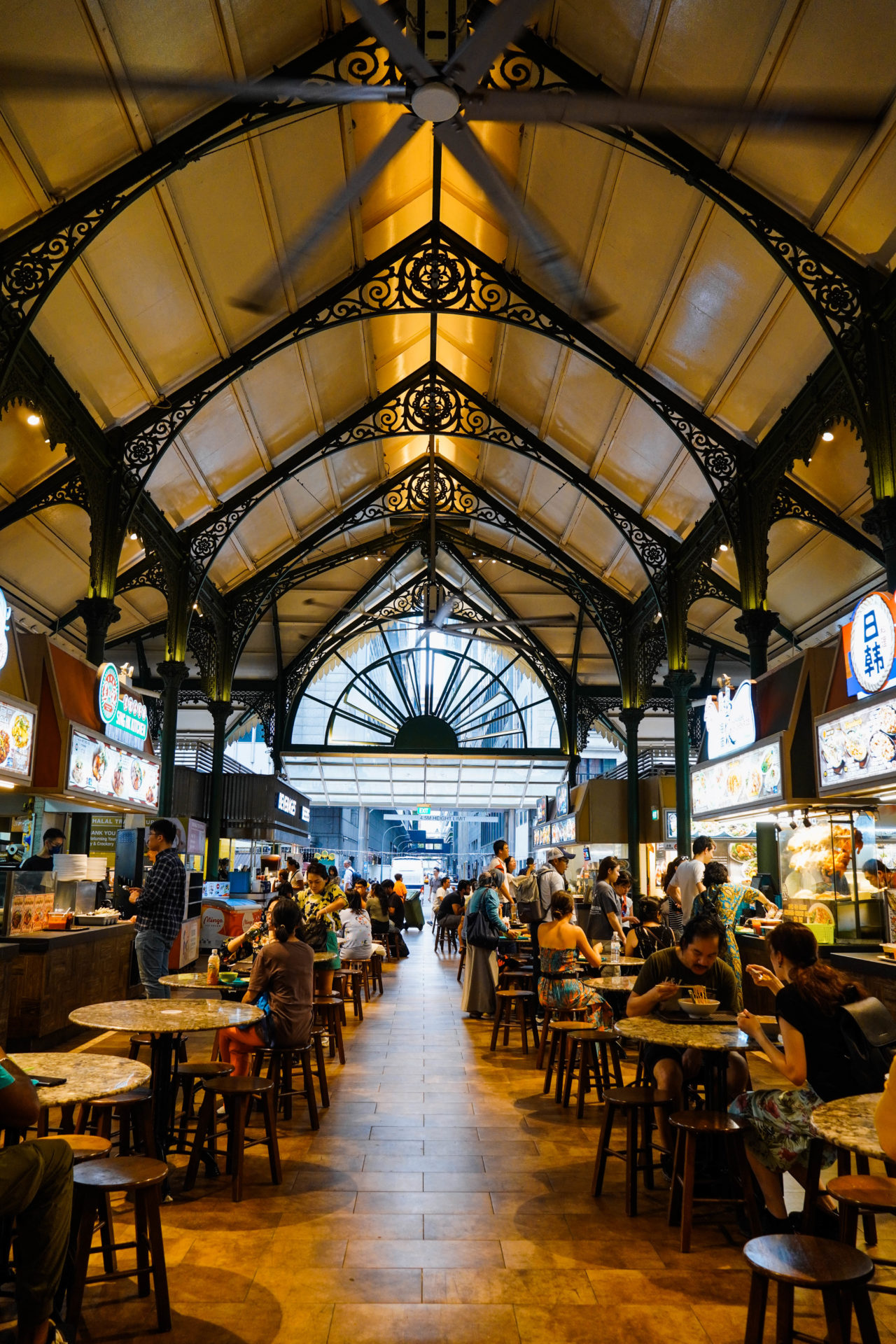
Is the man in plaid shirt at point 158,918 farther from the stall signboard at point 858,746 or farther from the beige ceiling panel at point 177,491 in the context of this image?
the beige ceiling panel at point 177,491

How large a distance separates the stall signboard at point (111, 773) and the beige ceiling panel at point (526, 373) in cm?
701

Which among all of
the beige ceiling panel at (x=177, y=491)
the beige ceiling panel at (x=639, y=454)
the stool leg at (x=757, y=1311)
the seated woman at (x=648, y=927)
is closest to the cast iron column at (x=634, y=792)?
the beige ceiling panel at (x=639, y=454)

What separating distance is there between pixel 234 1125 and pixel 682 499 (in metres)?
10.0

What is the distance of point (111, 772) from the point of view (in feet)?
32.0

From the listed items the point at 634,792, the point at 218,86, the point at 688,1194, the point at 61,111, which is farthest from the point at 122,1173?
the point at 634,792

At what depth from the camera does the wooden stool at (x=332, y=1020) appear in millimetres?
7145

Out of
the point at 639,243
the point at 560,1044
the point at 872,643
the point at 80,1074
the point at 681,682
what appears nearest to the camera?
the point at 80,1074

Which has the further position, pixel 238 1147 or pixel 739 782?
pixel 739 782

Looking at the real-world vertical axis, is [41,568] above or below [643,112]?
below

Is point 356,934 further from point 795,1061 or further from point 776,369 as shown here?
point 795,1061

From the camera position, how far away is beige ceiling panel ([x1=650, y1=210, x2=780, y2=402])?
8.36 meters

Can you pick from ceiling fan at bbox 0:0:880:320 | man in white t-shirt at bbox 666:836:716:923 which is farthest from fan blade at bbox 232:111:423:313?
man in white t-shirt at bbox 666:836:716:923

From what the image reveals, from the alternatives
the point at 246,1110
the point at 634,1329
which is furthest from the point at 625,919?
the point at 634,1329

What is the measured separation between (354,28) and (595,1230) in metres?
9.02
